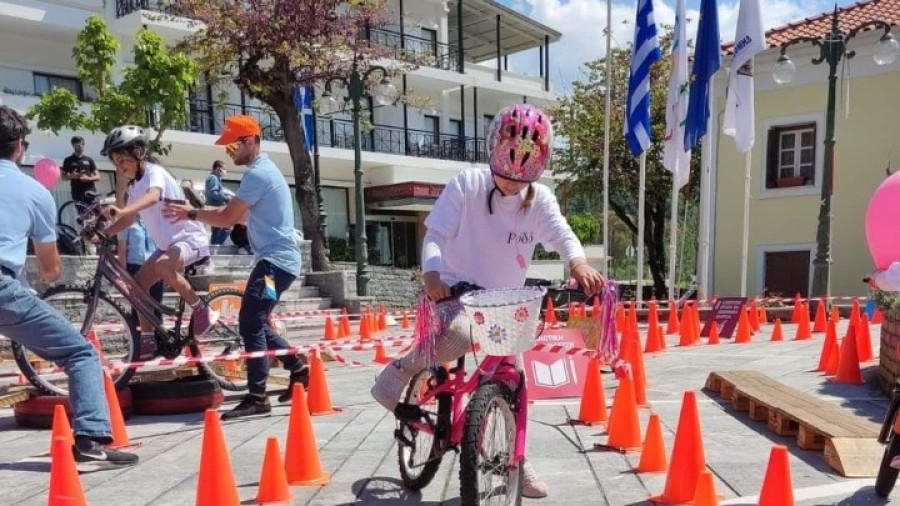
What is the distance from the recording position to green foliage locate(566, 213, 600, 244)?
142 ft

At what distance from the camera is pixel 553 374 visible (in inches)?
252

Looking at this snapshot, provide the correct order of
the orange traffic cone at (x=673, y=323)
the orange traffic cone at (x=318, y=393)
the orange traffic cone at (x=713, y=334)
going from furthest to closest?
the orange traffic cone at (x=673, y=323) < the orange traffic cone at (x=713, y=334) < the orange traffic cone at (x=318, y=393)

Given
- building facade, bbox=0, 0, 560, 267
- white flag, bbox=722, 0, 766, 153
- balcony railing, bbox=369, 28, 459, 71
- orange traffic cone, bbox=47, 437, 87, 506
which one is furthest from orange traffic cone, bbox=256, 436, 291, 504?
balcony railing, bbox=369, 28, 459, 71

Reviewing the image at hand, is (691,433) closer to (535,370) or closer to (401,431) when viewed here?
(401,431)

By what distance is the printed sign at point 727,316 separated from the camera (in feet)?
36.1

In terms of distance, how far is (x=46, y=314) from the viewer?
4086 millimetres

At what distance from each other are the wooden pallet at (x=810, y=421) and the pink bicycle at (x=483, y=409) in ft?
6.48

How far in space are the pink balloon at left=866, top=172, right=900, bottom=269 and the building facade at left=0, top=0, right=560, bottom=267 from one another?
16.7 meters

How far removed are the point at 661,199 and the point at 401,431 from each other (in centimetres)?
2152

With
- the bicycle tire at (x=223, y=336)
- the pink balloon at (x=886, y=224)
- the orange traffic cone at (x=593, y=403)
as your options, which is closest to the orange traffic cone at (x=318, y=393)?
the bicycle tire at (x=223, y=336)

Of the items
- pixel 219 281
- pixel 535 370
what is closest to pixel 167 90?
pixel 219 281

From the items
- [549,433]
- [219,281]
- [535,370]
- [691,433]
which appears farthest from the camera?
[219,281]

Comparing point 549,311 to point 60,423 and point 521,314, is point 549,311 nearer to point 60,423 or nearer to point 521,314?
point 521,314

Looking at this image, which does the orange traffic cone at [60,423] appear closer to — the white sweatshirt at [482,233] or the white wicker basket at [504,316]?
the white sweatshirt at [482,233]
